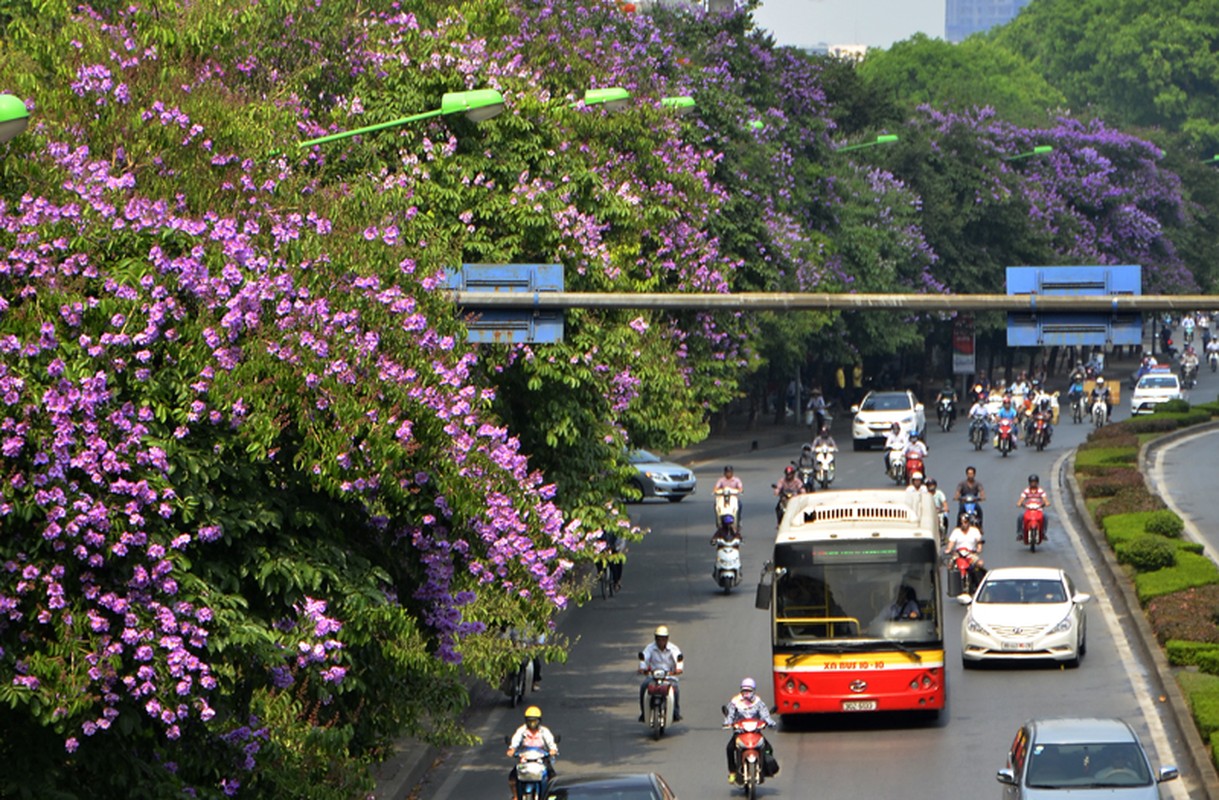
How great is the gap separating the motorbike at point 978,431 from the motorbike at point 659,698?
34.8 meters

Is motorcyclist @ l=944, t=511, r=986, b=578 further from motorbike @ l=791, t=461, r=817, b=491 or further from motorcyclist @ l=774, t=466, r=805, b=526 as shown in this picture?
motorbike @ l=791, t=461, r=817, b=491

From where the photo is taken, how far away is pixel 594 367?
26781mm

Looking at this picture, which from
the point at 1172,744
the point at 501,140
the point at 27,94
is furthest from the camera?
the point at 501,140

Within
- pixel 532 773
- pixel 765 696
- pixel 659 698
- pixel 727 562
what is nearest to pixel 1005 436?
pixel 727 562

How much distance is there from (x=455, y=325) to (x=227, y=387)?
408 centimetres

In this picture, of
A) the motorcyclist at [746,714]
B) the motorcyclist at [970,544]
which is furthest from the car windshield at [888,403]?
the motorcyclist at [746,714]

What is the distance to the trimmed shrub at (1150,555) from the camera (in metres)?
34.3

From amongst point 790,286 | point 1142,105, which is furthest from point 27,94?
A: point 1142,105

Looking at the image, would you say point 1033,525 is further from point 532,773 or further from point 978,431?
point 978,431

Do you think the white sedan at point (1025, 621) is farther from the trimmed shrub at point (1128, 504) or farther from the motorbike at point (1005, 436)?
the motorbike at point (1005, 436)

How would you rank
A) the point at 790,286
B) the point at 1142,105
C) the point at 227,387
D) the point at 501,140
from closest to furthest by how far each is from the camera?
the point at 227,387
the point at 501,140
the point at 790,286
the point at 1142,105

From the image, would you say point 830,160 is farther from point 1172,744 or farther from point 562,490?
point 1172,744

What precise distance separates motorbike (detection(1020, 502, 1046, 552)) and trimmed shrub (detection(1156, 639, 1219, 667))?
10.8 meters

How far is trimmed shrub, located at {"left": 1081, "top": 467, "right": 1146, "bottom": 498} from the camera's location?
45.0 m
